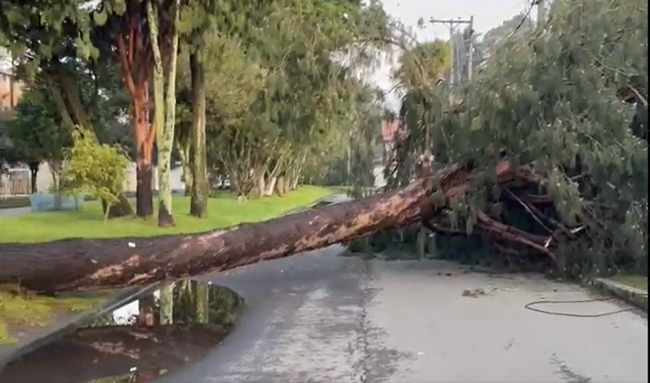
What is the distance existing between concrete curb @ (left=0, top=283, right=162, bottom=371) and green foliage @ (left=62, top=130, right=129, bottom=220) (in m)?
10.5

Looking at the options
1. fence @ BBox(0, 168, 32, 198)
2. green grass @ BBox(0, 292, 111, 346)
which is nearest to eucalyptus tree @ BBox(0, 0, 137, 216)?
green grass @ BBox(0, 292, 111, 346)

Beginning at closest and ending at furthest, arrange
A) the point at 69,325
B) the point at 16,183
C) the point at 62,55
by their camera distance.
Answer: the point at 69,325
the point at 62,55
the point at 16,183

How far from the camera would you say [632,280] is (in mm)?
15930

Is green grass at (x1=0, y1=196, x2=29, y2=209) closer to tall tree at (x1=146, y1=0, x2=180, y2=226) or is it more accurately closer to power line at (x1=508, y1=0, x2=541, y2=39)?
tall tree at (x1=146, y1=0, x2=180, y2=226)

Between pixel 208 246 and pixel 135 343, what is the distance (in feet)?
14.4

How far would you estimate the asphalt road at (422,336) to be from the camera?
9.51 m

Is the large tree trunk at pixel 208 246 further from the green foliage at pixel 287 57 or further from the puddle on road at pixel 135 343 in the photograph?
the green foliage at pixel 287 57

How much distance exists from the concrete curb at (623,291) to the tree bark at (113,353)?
583cm

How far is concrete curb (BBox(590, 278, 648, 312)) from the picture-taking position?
1357cm

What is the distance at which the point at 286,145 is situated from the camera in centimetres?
4934

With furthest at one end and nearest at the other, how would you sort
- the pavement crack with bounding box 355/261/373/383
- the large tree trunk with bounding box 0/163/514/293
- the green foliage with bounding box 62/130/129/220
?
the green foliage with bounding box 62/130/129/220
the large tree trunk with bounding box 0/163/514/293
the pavement crack with bounding box 355/261/373/383

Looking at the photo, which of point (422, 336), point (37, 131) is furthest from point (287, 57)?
point (37, 131)

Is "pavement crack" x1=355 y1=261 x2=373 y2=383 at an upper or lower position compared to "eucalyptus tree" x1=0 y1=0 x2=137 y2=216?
lower

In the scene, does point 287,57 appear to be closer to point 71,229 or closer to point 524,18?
point 524,18
